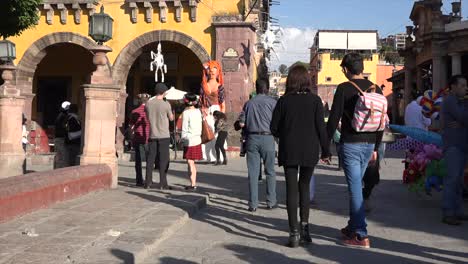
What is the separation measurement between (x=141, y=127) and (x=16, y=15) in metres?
3.57

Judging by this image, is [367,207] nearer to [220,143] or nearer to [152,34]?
[220,143]

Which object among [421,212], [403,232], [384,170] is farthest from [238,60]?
[403,232]

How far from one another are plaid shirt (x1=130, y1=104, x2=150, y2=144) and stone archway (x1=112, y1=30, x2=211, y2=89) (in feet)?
30.3

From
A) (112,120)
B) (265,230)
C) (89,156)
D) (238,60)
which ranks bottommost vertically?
(265,230)

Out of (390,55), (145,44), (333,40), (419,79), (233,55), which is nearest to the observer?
(233,55)

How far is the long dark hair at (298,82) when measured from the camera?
590 cm

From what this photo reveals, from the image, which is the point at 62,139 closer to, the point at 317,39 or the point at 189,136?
the point at 189,136

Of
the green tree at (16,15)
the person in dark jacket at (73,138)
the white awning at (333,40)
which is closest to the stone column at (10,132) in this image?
the green tree at (16,15)

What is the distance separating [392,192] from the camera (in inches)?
385

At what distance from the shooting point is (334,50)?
6462 cm

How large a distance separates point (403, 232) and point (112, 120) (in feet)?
17.1

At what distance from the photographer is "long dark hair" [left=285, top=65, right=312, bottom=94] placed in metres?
5.90

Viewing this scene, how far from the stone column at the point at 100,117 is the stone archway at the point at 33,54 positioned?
430 inches

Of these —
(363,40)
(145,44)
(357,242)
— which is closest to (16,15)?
(357,242)
